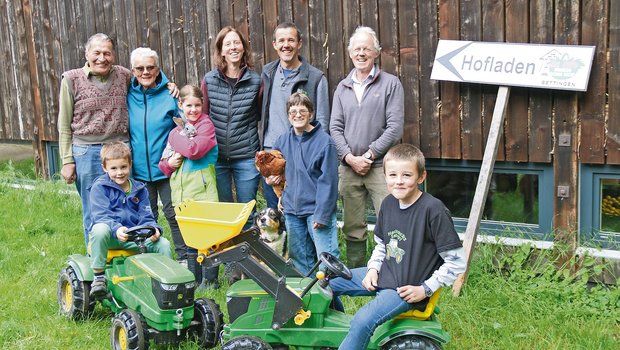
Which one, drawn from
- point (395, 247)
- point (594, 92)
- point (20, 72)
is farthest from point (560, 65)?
point (20, 72)

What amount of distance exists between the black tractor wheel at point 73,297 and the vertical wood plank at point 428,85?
9.16 ft

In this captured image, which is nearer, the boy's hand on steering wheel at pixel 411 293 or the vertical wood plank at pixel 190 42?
the boy's hand on steering wheel at pixel 411 293

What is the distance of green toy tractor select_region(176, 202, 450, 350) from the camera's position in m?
4.01

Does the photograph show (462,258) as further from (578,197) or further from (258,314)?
(578,197)

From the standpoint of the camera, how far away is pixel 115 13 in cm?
779

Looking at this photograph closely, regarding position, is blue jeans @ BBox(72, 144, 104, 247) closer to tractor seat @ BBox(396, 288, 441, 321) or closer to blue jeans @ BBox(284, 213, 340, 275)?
blue jeans @ BBox(284, 213, 340, 275)

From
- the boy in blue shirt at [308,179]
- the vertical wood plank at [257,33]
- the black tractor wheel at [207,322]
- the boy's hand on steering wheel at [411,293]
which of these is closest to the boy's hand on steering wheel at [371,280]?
the boy's hand on steering wheel at [411,293]

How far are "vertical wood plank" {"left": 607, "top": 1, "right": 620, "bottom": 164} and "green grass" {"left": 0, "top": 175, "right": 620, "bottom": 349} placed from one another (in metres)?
0.82

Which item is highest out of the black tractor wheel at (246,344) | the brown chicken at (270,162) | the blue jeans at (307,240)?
the brown chicken at (270,162)

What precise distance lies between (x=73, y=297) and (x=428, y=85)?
309 centimetres

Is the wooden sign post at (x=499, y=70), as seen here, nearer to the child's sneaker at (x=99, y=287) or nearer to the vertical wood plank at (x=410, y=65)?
the vertical wood plank at (x=410, y=65)

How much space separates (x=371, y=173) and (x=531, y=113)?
4.10 feet

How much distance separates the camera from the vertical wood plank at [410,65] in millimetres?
5832

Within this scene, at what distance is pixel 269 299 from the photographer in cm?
418
